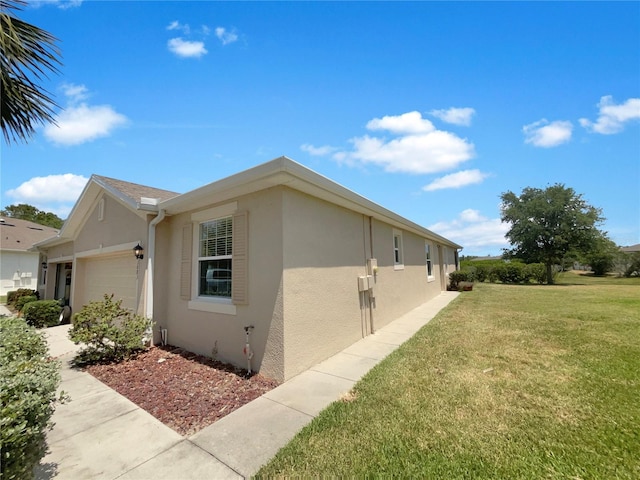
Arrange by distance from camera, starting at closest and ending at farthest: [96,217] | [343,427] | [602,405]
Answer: [343,427] < [602,405] < [96,217]

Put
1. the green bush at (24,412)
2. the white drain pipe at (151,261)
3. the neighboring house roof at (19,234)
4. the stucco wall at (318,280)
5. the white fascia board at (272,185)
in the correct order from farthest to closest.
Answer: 1. the neighboring house roof at (19,234)
2. the white drain pipe at (151,261)
3. the stucco wall at (318,280)
4. the white fascia board at (272,185)
5. the green bush at (24,412)

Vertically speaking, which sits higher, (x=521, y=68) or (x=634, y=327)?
(x=521, y=68)

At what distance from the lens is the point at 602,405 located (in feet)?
11.5

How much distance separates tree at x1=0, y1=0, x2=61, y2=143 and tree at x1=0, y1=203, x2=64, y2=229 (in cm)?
4630

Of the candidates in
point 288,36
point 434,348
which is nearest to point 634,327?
point 434,348

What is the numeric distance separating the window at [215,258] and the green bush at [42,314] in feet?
28.7

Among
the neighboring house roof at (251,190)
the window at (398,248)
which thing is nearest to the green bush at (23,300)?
the neighboring house roof at (251,190)

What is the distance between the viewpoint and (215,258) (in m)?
5.96

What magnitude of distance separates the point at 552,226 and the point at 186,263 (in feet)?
106

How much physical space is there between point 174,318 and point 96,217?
17.7 ft

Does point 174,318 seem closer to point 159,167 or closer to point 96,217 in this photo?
point 159,167

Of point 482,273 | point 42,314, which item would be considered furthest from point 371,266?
point 482,273

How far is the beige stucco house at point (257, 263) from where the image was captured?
4.78 metres

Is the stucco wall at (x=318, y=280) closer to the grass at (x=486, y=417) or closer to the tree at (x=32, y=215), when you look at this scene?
the grass at (x=486, y=417)
